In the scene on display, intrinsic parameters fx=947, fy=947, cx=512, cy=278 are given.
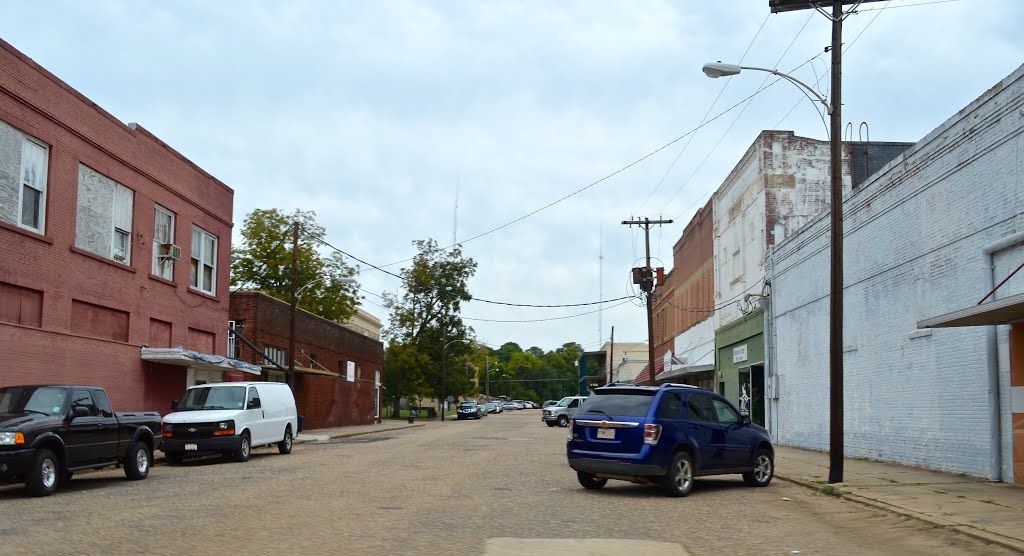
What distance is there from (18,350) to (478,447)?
42.9 feet

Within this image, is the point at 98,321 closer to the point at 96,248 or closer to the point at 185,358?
the point at 96,248

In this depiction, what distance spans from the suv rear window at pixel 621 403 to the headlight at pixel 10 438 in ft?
27.4

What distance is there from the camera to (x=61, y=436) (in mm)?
14586

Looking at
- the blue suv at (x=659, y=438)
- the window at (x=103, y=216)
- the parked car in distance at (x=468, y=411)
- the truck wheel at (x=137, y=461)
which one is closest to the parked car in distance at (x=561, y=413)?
the parked car in distance at (x=468, y=411)

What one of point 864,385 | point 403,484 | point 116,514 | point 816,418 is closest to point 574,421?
point 403,484

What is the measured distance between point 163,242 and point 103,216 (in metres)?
3.85

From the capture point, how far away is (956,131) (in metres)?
16.8

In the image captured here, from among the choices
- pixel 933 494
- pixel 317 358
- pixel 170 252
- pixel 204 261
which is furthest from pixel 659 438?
pixel 317 358

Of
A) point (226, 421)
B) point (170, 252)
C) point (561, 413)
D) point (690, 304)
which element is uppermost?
point (690, 304)

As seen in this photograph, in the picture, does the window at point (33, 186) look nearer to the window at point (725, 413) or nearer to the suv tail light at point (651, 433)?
the suv tail light at point (651, 433)

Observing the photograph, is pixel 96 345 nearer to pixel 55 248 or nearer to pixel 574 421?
pixel 55 248

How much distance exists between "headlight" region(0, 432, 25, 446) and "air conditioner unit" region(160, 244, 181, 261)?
1490 centimetres

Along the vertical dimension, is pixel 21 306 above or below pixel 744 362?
above

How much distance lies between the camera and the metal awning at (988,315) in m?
12.6
